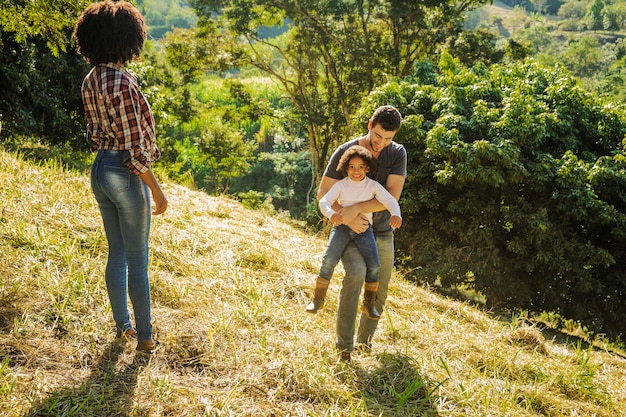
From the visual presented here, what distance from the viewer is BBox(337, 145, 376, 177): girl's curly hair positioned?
298 cm

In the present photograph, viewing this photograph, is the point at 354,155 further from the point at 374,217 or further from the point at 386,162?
the point at 374,217

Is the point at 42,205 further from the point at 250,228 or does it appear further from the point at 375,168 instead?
the point at 375,168

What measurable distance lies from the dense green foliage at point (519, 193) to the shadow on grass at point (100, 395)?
239 inches

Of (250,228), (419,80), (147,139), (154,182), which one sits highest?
(419,80)

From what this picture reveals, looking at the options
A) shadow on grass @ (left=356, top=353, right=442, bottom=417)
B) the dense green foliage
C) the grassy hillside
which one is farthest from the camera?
the dense green foliage

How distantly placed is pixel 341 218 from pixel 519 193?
20.8 feet

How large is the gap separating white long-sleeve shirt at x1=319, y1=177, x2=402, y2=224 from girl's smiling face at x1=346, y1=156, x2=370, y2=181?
0.24ft

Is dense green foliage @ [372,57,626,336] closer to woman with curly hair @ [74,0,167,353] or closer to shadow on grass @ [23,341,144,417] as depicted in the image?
woman with curly hair @ [74,0,167,353]

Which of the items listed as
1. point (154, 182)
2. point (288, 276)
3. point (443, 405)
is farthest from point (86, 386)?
point (288, 276)

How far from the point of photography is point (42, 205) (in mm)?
4777

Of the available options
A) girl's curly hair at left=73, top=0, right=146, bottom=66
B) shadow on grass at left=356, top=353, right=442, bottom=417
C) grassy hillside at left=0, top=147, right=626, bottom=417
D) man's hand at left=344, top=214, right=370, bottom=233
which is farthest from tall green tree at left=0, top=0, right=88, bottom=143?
shadow on grass at left=356, top=353, right=442, bottom=417

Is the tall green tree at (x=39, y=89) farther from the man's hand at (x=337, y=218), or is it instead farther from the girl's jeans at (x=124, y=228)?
the man's hand at (x=337, y=218)

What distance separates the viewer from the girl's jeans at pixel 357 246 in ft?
10.0

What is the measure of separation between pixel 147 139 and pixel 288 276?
242 centimetres
